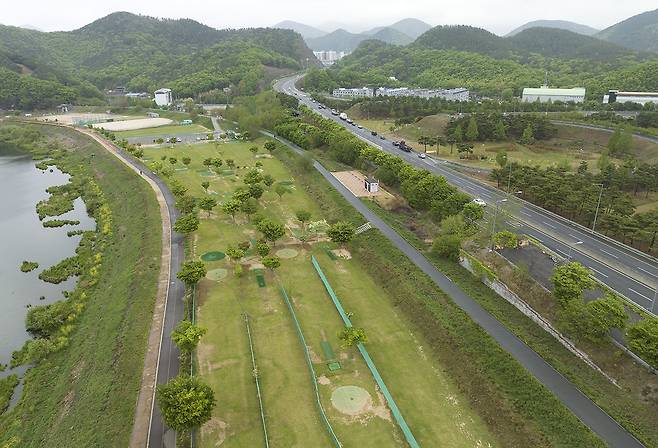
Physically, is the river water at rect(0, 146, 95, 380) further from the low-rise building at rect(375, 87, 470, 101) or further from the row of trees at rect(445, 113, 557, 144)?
the low-rise building at rect(375, 87, 470, 101)

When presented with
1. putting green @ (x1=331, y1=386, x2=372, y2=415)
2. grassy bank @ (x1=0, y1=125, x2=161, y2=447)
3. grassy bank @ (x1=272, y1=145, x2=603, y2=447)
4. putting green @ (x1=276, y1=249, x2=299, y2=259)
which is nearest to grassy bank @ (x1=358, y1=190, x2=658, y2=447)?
grassy bank @ (x1=272, y1=145, x2=603, y2=447)

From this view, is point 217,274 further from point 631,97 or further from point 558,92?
point 558,92

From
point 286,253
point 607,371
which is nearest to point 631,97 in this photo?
point 607,371

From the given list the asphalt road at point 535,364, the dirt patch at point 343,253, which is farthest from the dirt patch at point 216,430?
the dirt patch at point 343,253

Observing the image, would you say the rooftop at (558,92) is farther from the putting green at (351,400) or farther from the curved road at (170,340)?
the putting green at (351,400)

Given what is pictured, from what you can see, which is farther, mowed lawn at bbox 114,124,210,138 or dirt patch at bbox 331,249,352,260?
mowed lawn at bbox 114,124,210,138
